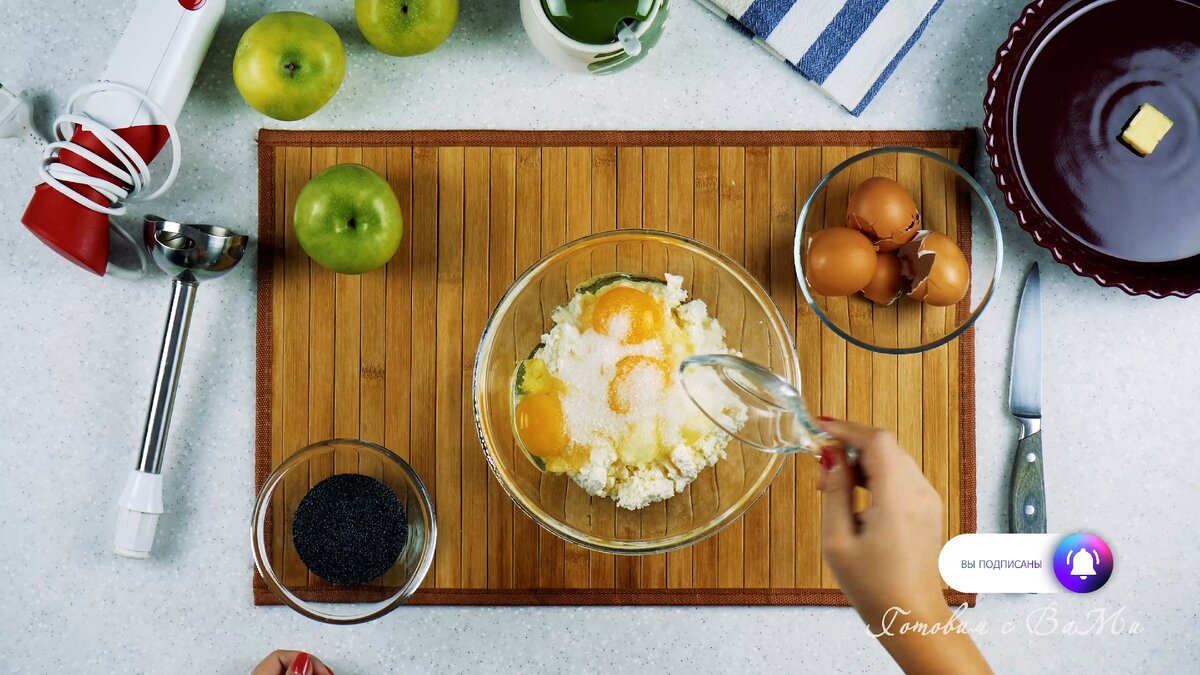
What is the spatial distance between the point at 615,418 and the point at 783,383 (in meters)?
0.24

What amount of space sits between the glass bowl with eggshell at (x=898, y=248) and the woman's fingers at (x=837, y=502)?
25 cm

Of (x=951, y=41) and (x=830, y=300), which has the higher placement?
(x=951, y=41)

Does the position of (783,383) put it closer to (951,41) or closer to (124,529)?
(951,41)

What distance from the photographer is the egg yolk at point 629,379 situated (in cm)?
97

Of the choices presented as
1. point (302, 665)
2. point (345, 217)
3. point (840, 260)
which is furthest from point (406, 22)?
point (302, 665)

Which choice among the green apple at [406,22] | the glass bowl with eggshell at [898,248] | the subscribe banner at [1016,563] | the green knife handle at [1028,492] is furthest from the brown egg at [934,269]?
the green apple at [406,22]

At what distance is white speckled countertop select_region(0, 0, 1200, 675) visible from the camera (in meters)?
1.14

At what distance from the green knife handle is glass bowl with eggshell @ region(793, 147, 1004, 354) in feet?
0.66

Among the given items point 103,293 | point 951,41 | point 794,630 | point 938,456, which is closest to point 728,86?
point 951,41

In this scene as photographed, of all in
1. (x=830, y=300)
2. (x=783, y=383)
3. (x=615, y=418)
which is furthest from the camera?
(x=830, y=300)

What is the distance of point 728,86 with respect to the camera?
45.1 inches

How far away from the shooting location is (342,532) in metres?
1.08

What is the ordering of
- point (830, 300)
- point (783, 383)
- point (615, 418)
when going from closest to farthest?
point (783, 383)
point (615, 418)
point (830, 300)

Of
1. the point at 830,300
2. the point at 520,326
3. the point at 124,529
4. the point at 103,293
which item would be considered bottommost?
the point at 124,529
